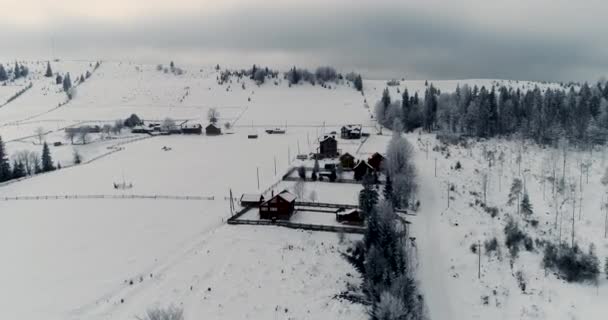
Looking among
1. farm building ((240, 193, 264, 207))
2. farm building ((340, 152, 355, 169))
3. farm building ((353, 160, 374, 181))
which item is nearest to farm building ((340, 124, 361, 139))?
farm building ((340, 152, 355, 169))

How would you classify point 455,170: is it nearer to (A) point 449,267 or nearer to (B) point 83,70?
Result: (A) point 449,267

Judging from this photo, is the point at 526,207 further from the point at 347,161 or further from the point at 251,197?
the point at 251,197

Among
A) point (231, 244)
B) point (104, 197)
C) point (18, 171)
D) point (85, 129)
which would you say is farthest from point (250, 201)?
point (85, 129)

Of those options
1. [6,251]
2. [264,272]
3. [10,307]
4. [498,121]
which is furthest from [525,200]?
[6,251]

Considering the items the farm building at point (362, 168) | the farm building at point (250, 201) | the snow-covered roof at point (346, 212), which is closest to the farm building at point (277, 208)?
the farm building at point (250, 201)

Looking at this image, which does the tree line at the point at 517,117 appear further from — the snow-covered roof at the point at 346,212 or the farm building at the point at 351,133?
the snow-covered roof at the point at 346,212

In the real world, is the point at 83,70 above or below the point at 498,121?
above
